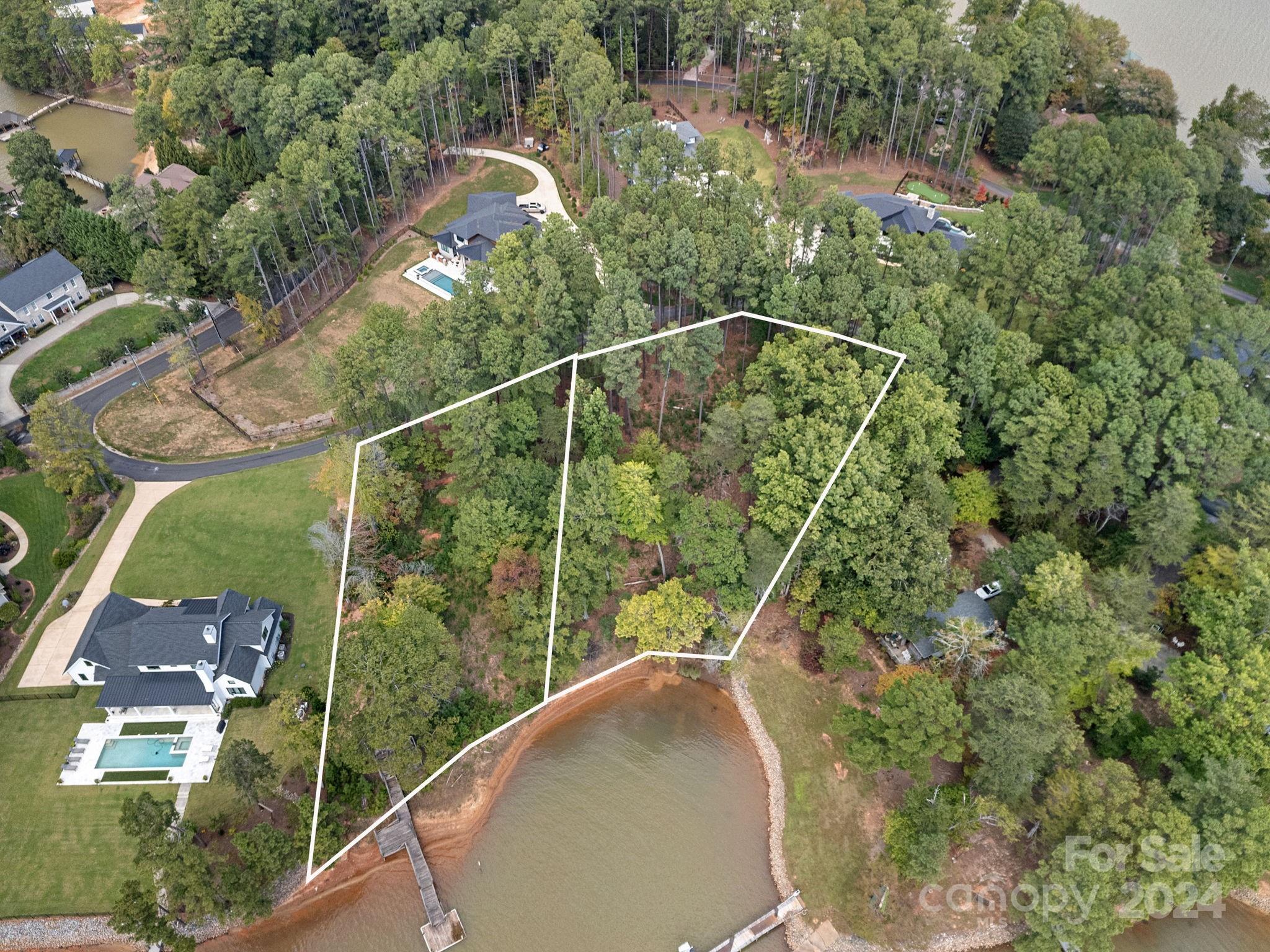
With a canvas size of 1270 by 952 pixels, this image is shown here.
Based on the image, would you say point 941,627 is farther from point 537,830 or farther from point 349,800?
point 349,800

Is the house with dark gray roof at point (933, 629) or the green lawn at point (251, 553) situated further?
the green lawn at point (251, 553)

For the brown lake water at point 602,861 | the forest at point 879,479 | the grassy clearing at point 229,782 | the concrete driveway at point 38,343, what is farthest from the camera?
the concrete driveway at point 38,343

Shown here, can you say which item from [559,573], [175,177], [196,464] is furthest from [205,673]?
[175,177]

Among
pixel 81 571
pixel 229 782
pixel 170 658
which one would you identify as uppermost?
pixel 170 658

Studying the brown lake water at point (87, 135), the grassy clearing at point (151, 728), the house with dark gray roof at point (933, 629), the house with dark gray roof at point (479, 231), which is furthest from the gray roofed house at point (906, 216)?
the brown lake water at point (87, 135)

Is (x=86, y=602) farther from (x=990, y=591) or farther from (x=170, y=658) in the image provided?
(x=990, y=591)

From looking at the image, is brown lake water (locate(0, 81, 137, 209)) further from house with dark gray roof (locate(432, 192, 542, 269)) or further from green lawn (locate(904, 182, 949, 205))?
green lawn (locate(904, 182, 949, 205))

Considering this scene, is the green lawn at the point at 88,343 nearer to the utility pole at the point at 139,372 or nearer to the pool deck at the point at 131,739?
the utility pole at the point at 139,372
